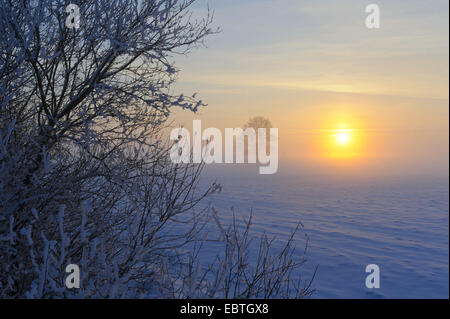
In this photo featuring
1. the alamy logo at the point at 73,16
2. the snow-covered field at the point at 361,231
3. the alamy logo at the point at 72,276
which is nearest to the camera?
the alamy logo at the point at 72,276

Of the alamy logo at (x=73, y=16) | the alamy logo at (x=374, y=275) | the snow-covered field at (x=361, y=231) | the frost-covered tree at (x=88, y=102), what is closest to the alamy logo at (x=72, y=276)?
the frost-covered tree at (x=88, y=102)

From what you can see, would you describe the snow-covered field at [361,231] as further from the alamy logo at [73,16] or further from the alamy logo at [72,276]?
the alamy logo at [73,16]

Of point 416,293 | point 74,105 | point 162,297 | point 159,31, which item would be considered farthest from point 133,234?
point 416,293

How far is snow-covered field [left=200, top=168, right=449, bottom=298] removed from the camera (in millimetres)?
14898

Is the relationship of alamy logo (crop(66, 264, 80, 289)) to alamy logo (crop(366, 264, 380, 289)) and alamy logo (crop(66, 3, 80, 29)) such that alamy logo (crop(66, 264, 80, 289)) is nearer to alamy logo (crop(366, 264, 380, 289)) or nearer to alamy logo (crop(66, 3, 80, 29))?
alamy logo (crop(66, 3, 80, 29))

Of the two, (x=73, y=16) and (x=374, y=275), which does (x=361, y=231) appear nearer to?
(x=374, y=275)

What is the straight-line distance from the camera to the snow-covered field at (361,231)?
14.9 metres

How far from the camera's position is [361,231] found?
23.3 m

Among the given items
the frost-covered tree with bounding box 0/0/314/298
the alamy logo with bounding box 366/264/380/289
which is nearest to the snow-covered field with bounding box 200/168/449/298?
the alamy logo with bounding box 366/264/380/289

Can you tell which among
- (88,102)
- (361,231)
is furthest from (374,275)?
(361,231)

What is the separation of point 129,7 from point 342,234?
60.2 feet

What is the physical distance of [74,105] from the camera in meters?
6.80
